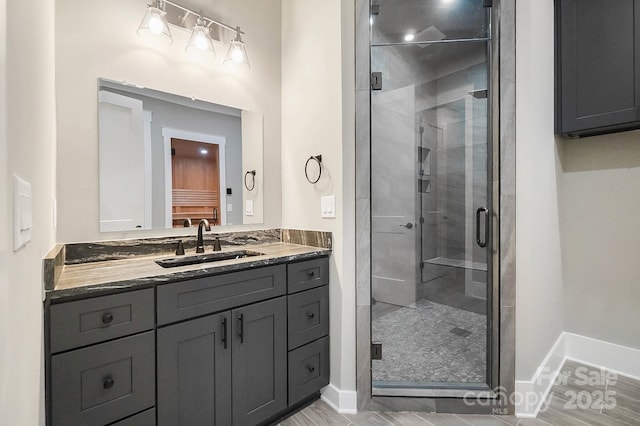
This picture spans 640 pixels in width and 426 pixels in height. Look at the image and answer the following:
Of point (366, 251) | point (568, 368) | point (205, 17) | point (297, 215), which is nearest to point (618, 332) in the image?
point (568, 368)

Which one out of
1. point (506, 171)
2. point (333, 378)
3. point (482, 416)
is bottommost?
point (482, 416)

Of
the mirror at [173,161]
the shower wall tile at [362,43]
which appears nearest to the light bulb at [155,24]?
the mirror at [173,161]

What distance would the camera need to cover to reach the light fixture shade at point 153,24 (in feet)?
5.50

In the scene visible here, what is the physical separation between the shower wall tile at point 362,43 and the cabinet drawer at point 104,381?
175 cm

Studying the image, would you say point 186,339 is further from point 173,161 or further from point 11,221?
point 173,161

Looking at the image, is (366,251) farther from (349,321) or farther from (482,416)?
(482,416)

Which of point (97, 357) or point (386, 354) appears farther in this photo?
point (386, 354)

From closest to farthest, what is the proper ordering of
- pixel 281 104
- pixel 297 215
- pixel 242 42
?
pixel 242 42, pixel 297 215, pixel 281 104

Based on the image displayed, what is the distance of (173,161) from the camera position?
1851 millimetres

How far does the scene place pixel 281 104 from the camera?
2363 millimetres

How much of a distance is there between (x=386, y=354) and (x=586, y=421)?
1.18 m

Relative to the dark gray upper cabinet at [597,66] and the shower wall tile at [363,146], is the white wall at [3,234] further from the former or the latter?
the dark gray upper cabinet at [597,66]

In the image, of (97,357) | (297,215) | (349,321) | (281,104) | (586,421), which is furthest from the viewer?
(281,104)

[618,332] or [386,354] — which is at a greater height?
[618,332]
